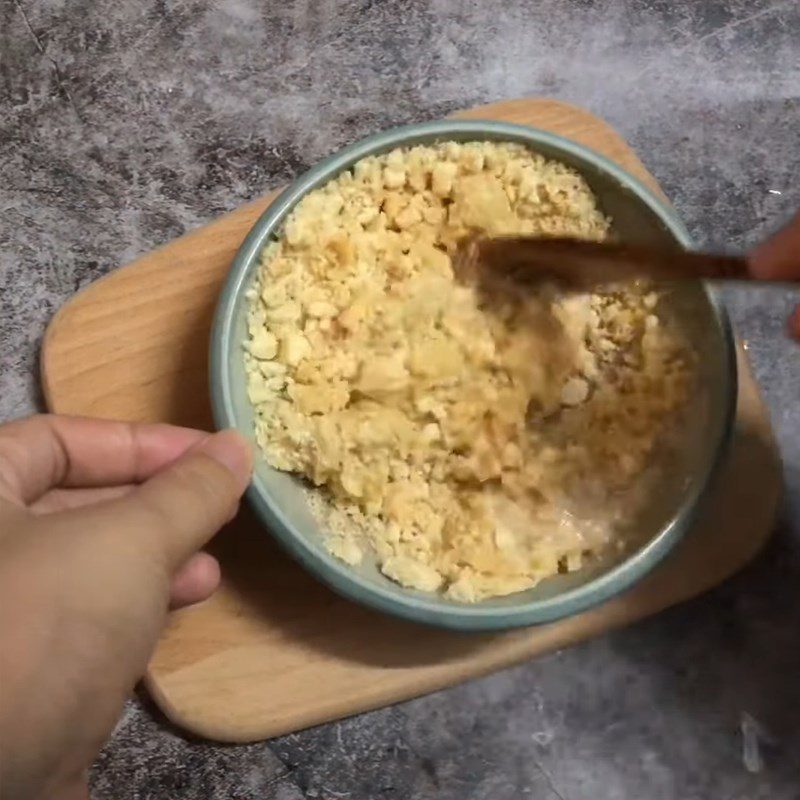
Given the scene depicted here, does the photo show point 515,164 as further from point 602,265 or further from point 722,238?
point 722,238

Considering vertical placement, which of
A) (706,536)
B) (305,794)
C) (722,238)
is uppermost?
(722,238)

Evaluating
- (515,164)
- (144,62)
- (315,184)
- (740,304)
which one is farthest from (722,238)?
(144,62)

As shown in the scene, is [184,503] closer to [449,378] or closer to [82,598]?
[82,598]

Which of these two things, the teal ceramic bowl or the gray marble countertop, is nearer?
the teal ceramic bowl

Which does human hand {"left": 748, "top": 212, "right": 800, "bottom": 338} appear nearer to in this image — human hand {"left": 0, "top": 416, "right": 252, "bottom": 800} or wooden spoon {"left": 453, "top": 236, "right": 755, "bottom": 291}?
wooden spoon {"left": 453, "top": 236, "right": 755, "bottom": 291}

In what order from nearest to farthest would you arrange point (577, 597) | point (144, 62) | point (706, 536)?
point (577, 597) < point (706, 536) < point (144, 62)

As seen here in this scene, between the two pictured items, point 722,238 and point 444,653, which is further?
point 722,238

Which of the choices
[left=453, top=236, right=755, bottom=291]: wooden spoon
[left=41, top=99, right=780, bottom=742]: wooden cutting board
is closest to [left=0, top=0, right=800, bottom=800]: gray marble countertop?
[left=41, top=99, right=780, bottom=742]: wooden cutting board

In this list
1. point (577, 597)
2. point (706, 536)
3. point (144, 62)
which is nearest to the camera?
point (577, 597)
